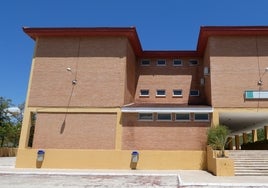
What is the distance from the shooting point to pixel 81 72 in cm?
2272

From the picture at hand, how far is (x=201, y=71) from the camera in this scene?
27188mm

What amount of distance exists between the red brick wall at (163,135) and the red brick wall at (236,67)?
8.78 ft

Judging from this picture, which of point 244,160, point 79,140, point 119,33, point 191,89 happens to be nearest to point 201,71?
point 191,89

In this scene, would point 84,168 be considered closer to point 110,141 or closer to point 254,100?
point 110,141

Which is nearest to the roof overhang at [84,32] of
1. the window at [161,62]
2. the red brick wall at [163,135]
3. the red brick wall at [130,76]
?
the red brick wall at [130,76]

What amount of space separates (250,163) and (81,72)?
569 inches

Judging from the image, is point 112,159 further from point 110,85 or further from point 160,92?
point 160,92

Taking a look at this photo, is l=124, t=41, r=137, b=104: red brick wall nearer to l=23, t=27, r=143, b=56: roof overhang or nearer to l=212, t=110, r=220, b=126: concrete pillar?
l=23, t=27, r=143, b=56: roof overhang

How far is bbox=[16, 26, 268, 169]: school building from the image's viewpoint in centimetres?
2086

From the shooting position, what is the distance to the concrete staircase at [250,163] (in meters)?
16.4

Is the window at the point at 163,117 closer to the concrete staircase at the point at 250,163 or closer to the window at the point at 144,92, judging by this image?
the concrete staircase at the point at 250,163

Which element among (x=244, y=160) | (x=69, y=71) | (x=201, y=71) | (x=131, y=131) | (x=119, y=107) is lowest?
(x=244, y=160)

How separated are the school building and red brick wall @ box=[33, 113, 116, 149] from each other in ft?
0.25

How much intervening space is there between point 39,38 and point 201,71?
15648 mm
